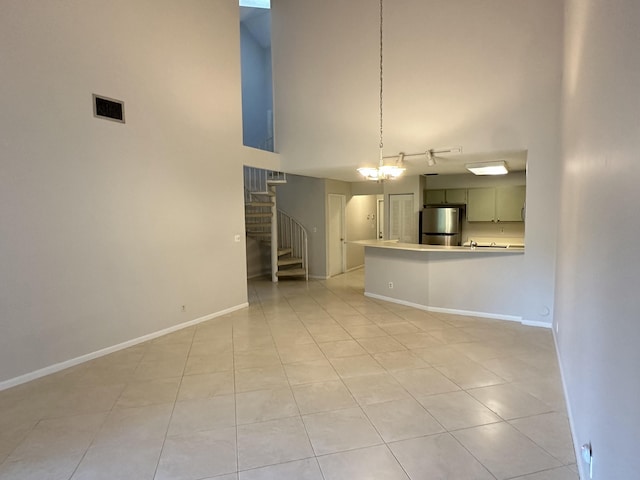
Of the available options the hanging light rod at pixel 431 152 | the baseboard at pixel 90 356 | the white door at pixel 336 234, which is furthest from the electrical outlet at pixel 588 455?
the white door at pixel 336 234

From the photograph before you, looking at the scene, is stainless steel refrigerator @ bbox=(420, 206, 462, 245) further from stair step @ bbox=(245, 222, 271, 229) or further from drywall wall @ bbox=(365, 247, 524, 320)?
stair step @ bbox=(245, 222, 271, 229)

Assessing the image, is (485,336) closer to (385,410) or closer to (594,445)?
(385,410)

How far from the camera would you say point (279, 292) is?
7.20 metres

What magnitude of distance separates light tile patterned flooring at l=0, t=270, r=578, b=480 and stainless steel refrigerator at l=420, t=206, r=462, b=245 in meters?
3.27

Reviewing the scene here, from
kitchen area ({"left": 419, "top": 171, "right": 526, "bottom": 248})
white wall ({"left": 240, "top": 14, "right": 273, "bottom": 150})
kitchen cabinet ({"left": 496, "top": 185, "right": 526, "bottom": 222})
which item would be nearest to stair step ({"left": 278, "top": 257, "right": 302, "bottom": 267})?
kitchen area ({"left": 419, "top": 171, "right": 526, "bottom": 248})

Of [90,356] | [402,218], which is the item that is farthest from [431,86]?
[90,356]

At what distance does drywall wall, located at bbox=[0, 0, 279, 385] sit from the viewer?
3270 mm

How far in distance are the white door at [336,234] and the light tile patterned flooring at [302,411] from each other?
4242 mm

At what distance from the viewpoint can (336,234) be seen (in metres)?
8.94

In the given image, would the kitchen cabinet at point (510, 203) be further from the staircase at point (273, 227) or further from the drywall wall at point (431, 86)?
the staircase at point (273, 227)

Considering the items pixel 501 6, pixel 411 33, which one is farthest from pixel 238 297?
pixel 501 6

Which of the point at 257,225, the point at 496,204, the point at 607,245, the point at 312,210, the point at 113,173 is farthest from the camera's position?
the point at 312,210

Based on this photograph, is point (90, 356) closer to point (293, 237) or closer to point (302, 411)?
point (302, 411)

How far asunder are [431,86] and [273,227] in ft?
14.3
